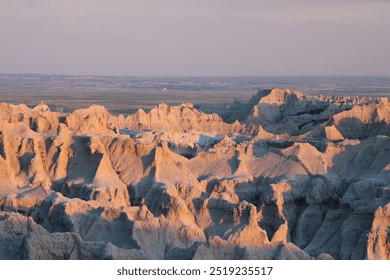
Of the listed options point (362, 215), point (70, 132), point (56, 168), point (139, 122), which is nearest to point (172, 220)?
point (362, 215)

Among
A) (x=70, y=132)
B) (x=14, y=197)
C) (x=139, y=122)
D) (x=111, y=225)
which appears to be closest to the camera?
(x=111, y=225)

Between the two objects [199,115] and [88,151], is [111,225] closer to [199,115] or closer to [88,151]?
[88,151]

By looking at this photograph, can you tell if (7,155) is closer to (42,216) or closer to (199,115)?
(42,216)

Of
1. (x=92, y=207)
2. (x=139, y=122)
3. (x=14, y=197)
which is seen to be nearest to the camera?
(x=92, y=207)

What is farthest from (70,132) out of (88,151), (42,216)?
(42,216)

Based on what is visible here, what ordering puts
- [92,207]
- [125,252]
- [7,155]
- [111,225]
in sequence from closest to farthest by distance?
1. [125,252]
2. [111,225]
3. [92,207]
4. [7,155]

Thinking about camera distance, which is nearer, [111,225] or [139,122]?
[111,225]
